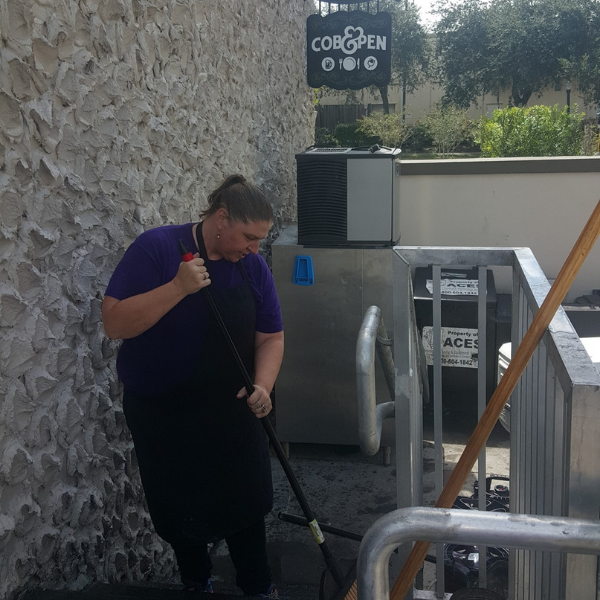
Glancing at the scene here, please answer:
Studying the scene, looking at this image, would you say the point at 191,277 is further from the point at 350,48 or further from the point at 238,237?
the point at 350,48

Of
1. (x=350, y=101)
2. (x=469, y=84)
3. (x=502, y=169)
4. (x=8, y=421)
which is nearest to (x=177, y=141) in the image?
(x=8, y=421)

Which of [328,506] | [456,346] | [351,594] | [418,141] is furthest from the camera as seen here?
[418,141]

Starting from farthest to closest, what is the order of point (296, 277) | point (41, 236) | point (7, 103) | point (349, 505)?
point (296, 277), point (349, 505), point (41, 236), point (7, 103)

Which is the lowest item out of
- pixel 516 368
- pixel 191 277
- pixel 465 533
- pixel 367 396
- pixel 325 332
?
pixel 325 332

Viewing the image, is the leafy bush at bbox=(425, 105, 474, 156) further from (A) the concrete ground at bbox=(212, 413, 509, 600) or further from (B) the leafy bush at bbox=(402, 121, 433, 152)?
(A) the concrete ground at bbox=(212, 413, 509, 600)

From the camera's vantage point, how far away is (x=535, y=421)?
1.93 metres

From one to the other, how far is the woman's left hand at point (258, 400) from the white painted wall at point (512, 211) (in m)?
4.07

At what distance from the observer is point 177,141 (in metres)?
3.58

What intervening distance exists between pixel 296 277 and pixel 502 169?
2522mm

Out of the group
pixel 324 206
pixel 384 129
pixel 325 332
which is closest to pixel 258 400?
pixel 325 332

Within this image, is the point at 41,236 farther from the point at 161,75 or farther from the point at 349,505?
the point at 349,505

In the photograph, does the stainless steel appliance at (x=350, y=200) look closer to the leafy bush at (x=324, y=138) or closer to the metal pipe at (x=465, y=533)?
the metal pipe at (x=465, y=533)

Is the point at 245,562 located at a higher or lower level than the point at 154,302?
lower

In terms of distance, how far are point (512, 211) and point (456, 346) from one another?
158cm
